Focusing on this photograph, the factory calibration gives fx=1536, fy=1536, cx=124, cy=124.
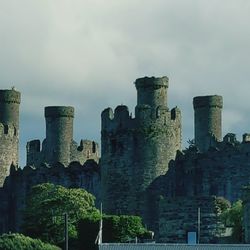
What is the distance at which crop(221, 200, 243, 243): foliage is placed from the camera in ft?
200

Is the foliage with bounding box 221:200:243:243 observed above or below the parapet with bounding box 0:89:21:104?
below

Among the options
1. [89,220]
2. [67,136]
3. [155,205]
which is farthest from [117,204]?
[67,136]

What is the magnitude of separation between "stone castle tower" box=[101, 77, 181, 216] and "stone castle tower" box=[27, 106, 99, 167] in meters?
→ 12.8

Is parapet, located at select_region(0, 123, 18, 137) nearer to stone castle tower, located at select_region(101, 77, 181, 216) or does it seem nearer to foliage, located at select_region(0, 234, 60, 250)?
stone castle tower, located at select_region(101, 77, 181, 216)

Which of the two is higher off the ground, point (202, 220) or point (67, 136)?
point (67, 136)

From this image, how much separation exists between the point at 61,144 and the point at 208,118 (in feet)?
33.4

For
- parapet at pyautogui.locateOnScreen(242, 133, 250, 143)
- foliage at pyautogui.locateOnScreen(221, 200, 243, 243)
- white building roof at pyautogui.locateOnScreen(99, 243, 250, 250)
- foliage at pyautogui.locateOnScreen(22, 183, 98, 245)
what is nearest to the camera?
white building roof at pyautogui.locateOnScreen(99, 243, 250, 250)

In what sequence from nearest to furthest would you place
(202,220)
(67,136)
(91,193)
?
1. (202,220)
2. (91,193)
3. (67,136)

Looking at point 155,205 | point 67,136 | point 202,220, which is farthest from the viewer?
point 67,136

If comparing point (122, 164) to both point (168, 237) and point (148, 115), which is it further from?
point (168, 237)

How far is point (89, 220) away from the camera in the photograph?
6712 cm

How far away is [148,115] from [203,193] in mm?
4727

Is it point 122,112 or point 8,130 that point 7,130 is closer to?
point 8,130

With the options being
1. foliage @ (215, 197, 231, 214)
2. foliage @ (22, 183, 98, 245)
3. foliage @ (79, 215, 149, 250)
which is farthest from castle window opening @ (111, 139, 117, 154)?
foliage @ (215, 197, 231, 214)
